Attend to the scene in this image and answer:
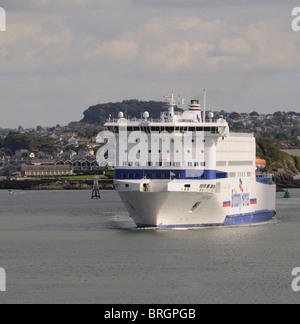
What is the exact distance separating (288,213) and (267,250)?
3308cm

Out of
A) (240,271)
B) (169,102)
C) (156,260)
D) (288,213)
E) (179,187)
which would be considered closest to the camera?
(240,271)

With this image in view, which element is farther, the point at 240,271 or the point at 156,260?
the point at 156,260

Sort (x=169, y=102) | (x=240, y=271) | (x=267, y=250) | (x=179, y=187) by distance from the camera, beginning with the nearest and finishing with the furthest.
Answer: (x=240, y=271), (x=267, y=250), (x=179, y=187), (x=169, y=102)

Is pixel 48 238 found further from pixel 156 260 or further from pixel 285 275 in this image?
pixel 285 275

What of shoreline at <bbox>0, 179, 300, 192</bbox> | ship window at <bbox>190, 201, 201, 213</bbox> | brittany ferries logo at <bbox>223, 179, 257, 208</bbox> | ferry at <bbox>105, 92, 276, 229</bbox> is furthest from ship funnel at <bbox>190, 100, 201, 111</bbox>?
shoreline at <bbox>0, 179, 300, 192</bbox>

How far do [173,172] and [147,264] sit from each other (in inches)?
432

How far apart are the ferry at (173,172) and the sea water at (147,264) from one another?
121cm

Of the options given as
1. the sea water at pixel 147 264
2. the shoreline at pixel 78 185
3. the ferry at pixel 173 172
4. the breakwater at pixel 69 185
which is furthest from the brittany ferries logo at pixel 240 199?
the shoreline at pixel 78 185

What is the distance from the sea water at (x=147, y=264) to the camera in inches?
1479

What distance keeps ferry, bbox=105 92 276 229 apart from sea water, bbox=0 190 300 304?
121 cm

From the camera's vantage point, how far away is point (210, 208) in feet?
186
